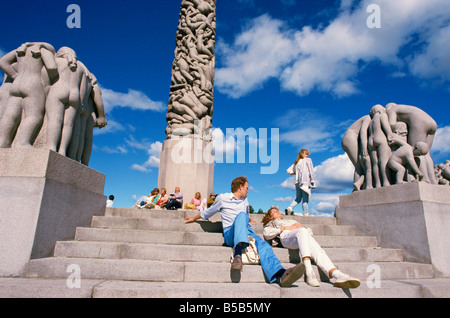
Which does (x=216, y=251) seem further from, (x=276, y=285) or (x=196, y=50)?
(x=196, y=50)

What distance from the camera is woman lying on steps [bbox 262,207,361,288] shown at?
128 inches

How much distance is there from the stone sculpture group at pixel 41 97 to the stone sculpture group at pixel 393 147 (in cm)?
644

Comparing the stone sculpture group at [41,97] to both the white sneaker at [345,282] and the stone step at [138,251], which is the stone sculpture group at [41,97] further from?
the white sneaker at [345,282]

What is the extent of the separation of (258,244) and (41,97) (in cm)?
433

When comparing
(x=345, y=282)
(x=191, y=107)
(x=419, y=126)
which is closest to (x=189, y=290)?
(x=345, y=282)

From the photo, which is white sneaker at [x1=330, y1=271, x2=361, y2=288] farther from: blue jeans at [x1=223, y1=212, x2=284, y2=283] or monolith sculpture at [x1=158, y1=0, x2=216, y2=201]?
→ monolith sculpture at [x1=158, y1=0, x2=216, y2=201]

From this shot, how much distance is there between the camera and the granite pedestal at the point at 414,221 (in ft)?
15.2

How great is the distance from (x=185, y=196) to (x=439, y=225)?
25.2 ft

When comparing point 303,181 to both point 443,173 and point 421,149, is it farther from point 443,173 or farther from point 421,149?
point 443,173

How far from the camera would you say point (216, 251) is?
404 centimetres

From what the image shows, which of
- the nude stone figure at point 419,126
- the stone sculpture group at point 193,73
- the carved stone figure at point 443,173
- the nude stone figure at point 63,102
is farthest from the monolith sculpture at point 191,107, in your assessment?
the carved stone figure at point 443,173

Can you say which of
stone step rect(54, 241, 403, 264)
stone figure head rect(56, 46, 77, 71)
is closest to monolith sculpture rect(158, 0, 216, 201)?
stone figure head rect(56, 46, 77, 71)

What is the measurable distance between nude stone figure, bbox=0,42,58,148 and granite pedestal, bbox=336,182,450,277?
6.75 meters

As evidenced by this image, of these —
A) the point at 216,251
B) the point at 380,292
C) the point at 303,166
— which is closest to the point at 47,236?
the point at 216,251
